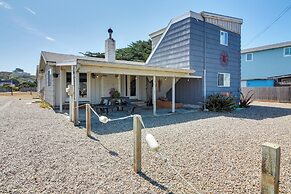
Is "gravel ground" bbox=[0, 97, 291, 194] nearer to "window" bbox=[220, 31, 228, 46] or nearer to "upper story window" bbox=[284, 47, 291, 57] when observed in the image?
"window" bbox=[220, 31, 228, 46]

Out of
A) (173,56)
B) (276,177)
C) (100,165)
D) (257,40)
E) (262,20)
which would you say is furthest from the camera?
(257,40)

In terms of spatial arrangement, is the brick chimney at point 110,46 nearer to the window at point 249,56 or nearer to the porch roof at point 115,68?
the porch roof at point 115,68

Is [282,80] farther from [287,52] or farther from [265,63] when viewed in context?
[287,52]

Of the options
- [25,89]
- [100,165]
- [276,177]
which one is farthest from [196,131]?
[25,89]

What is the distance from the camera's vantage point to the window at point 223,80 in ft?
45.5

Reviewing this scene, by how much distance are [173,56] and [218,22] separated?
3.80 m

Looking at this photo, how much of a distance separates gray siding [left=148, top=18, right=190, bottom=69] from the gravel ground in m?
7.35

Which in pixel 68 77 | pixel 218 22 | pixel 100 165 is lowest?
pixel 100 165

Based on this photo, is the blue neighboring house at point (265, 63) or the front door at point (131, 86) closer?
the front door at point (131, 86)

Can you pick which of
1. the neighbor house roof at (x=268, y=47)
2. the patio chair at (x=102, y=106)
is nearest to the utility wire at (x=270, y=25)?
the neighbor house roof at (x=268, y=47)

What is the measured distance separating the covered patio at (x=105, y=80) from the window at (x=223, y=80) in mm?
2237

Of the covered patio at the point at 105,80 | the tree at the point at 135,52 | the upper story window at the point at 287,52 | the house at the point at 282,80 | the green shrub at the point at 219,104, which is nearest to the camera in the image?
the covered patio at the point at 105,80

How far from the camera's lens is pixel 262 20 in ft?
66.9

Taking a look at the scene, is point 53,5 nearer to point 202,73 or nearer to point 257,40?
point 202,73
